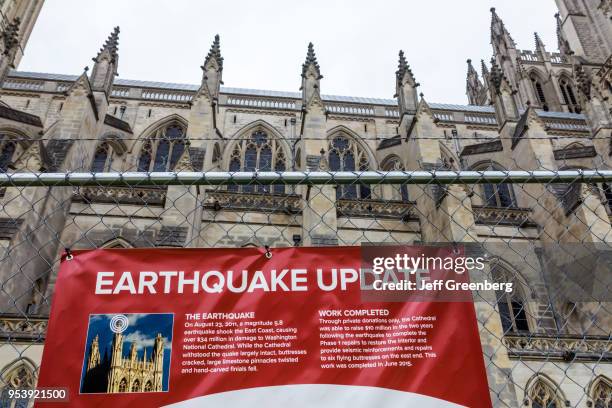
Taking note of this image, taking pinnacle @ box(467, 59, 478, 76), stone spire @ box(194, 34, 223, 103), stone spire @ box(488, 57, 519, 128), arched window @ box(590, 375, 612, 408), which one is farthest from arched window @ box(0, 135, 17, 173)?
pinnacle @ box(467, 59, 478, 76)

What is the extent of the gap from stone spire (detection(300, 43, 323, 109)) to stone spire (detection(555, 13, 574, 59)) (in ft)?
74.8

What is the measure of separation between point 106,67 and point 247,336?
710 inches

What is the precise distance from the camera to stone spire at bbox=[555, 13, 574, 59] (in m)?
34.4

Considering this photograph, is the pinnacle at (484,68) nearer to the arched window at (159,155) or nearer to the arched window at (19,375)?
the arched window at (159,155)

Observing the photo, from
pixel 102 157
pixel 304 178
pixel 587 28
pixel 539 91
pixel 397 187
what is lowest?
pixel 304 178

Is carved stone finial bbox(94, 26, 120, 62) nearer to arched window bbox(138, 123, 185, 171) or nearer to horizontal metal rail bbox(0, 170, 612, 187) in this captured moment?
arched window bbox(138, 123, 185, 171)

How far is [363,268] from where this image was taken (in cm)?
275

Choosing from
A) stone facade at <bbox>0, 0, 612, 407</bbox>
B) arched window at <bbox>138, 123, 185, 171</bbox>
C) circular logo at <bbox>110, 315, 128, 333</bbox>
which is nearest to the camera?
circular logo at <bbox>110, 315, 128, 333</bbox>

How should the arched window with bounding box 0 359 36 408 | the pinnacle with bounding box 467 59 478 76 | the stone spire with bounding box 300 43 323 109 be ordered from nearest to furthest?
1. the arched window with bounding box 0 359 36 408
2. the stone spire with bounding box 300 43 323 109
3. the pinnacle with bounding box 467 59 478 76

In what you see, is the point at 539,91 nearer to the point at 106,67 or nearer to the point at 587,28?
the point at 587,28

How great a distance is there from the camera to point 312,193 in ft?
46.4

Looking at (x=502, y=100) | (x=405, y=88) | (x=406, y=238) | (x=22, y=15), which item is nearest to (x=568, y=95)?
(x=502, y=100)

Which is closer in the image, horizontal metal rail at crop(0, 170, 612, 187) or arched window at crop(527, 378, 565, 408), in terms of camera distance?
horizontal metal rail at crop(0, 170, 612, 187)

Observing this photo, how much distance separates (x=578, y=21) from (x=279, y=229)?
98.9 feet
